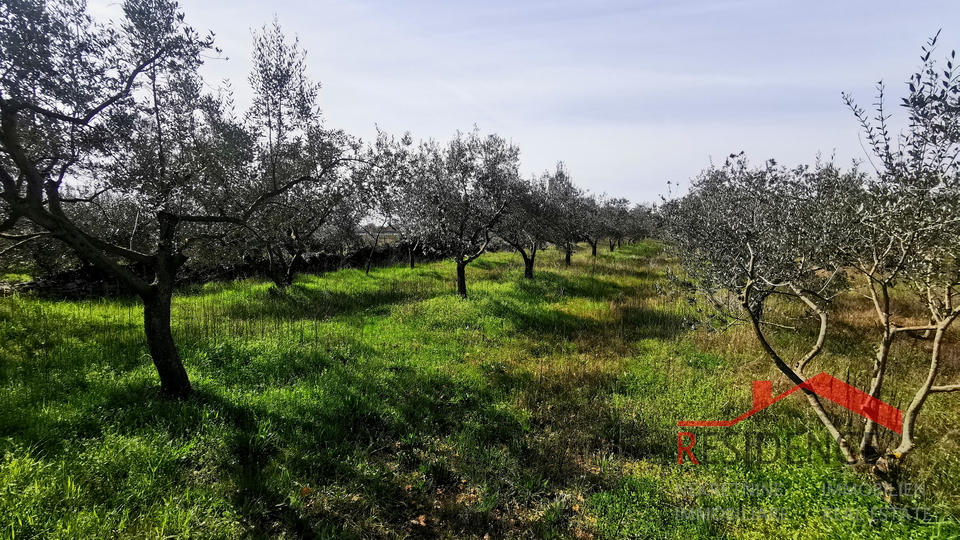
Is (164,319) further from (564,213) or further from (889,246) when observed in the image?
(564,213)

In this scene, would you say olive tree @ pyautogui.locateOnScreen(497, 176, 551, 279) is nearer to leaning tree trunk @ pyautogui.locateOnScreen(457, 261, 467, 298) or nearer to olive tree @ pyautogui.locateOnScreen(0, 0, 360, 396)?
leaning tree trunk @ pyautogui.locateOnScreen(457, 261, 467, 298)

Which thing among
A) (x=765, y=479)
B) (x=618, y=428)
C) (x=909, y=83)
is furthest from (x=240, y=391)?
(x=909, y=83)

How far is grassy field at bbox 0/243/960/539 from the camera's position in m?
4.55

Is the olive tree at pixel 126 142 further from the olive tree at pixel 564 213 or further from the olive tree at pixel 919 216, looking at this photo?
the olive tree at pixel 564 213

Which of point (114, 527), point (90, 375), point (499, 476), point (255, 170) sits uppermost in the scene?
point (255, 170)

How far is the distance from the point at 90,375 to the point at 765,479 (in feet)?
39.6

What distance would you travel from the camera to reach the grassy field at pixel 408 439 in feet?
14.9

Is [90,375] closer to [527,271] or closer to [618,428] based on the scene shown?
[618,428]

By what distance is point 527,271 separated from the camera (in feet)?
74.8

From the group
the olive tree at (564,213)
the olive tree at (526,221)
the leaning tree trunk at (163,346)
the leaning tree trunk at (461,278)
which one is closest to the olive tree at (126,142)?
the leaning tree trunk at (163,346)

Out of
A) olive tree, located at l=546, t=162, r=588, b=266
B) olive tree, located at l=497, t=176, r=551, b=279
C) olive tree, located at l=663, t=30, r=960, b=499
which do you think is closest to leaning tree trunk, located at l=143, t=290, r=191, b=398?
olive tree, located at l=663, t=30, r=960, b=499

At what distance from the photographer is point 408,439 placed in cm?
665

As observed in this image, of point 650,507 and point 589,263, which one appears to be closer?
point 650,507

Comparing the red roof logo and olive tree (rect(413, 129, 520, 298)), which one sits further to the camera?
olive tree (rect(413, 129, 520, 298))
